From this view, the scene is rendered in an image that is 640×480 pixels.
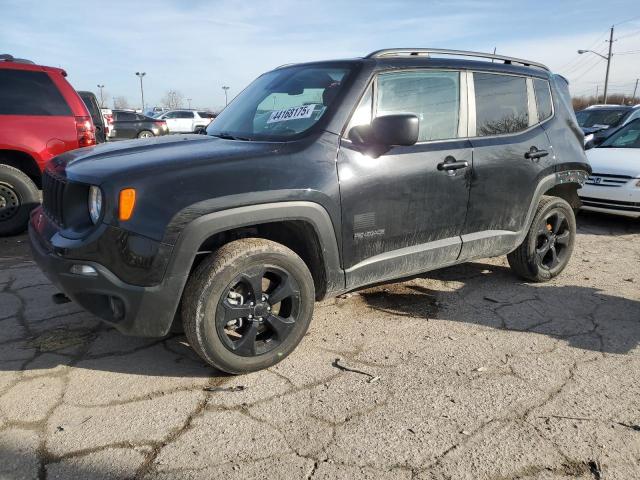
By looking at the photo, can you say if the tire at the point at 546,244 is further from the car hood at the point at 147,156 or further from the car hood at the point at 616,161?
the car hood at the point at 616,161

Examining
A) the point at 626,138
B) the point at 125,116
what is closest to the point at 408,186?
the point at 626,138

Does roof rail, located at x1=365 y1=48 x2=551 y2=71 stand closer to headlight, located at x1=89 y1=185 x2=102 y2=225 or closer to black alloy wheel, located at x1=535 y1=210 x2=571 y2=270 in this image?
black alloy wheel, located at x1=535 y1=210 x2=571 y2=270

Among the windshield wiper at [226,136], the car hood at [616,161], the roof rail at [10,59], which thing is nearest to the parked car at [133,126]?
the roof rail at [10,59]

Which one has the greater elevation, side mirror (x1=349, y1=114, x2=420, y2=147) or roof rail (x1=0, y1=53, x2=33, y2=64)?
roof rail (x1=0, y1=53, x2=33, y2=64)

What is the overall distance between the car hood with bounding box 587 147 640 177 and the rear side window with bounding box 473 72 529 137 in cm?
348

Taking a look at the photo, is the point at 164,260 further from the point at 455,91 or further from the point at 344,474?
the point at 455,91

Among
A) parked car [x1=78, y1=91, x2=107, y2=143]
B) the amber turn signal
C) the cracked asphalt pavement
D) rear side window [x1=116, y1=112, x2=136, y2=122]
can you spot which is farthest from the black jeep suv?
rear side window [x1=116, y1=112, x2=136, y2=122]

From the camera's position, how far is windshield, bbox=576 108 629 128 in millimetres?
13250

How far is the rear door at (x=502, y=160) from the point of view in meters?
3.61

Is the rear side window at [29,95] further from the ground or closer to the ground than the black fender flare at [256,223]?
further from the ground

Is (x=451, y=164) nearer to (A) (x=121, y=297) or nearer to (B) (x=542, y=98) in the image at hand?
(B) (x=542, y=98)

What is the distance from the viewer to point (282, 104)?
11.1 ft

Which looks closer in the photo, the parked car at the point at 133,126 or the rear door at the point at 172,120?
the parked car at the point at 133,126

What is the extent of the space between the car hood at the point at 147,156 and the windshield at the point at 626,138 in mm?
6779
